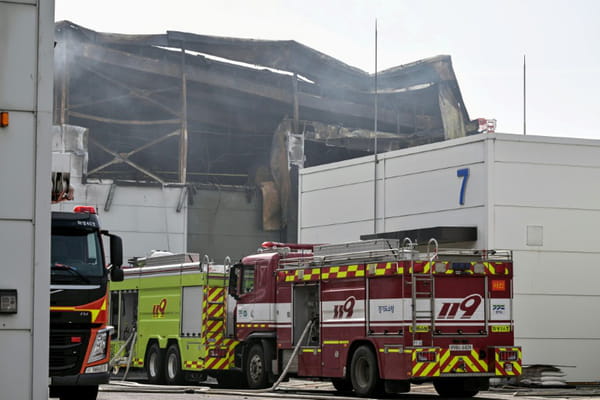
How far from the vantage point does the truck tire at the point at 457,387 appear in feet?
69.6

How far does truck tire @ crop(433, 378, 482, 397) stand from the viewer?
69.6 feet

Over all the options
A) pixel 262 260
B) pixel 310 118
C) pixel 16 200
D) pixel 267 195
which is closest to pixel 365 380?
pixel 262 260

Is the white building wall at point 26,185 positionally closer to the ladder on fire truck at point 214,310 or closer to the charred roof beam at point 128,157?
the ladder on fire truck at point 214,310

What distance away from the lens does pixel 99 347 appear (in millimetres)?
15820

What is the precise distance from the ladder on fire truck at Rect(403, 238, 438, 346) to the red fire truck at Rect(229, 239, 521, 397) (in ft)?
0.06

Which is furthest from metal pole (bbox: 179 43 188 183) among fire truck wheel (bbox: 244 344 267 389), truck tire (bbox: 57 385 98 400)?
truck tire (bbox: 57 385 98 400)

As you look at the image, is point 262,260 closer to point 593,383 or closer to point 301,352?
point 301,352

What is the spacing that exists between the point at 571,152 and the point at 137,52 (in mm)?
25864

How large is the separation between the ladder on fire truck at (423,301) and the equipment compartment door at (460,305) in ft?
0.37

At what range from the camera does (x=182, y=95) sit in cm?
4891

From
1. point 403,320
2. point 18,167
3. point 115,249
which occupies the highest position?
point 18,167

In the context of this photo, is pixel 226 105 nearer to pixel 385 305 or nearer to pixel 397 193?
pixel 397 193

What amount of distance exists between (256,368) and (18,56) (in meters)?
16.0

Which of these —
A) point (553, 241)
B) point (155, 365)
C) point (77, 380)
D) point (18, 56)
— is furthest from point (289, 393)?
point (18, 56)
